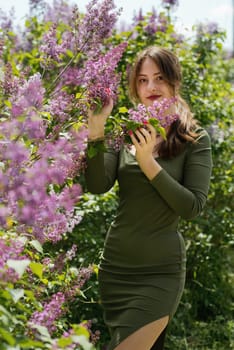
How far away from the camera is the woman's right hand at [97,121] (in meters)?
2.12

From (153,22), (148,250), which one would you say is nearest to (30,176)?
(148,250)

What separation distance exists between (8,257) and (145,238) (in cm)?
112

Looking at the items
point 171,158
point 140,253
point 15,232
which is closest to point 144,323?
point 140,253

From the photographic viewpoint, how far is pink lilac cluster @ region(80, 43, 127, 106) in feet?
6.45

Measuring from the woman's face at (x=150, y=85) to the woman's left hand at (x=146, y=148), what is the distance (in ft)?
1.20

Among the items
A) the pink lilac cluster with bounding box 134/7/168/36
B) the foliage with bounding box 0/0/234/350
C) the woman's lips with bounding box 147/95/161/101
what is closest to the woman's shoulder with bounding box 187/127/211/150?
the woman's lips with bounding box 147/95/161/101

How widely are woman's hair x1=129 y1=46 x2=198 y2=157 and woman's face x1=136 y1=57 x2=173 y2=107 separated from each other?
2 centimetres

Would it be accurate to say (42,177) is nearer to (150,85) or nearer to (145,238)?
(145,238)

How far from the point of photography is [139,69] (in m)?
2.76

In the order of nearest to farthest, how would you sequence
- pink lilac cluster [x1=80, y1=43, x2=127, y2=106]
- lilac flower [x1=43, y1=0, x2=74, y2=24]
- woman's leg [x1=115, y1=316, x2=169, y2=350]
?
Result: pink lilac cluster [x1=80, y1=43, x2=127, y2=106]
woman's leg [x1=115, y1=316, x2=169, y2=350]
lilac flower [x1=43, y1=0, x2=74, y2=24]

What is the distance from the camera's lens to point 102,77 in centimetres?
196

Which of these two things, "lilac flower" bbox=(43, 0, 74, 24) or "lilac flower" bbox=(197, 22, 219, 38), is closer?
"lilac flower" bbox=(43, 0, 74, 24)

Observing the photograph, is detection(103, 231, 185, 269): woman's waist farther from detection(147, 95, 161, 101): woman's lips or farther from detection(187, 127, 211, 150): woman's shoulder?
detection(147, 95, 161, 101): woman's lips

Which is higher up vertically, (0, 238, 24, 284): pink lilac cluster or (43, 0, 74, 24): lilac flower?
(43, 0, 74, 24): lilac flower
